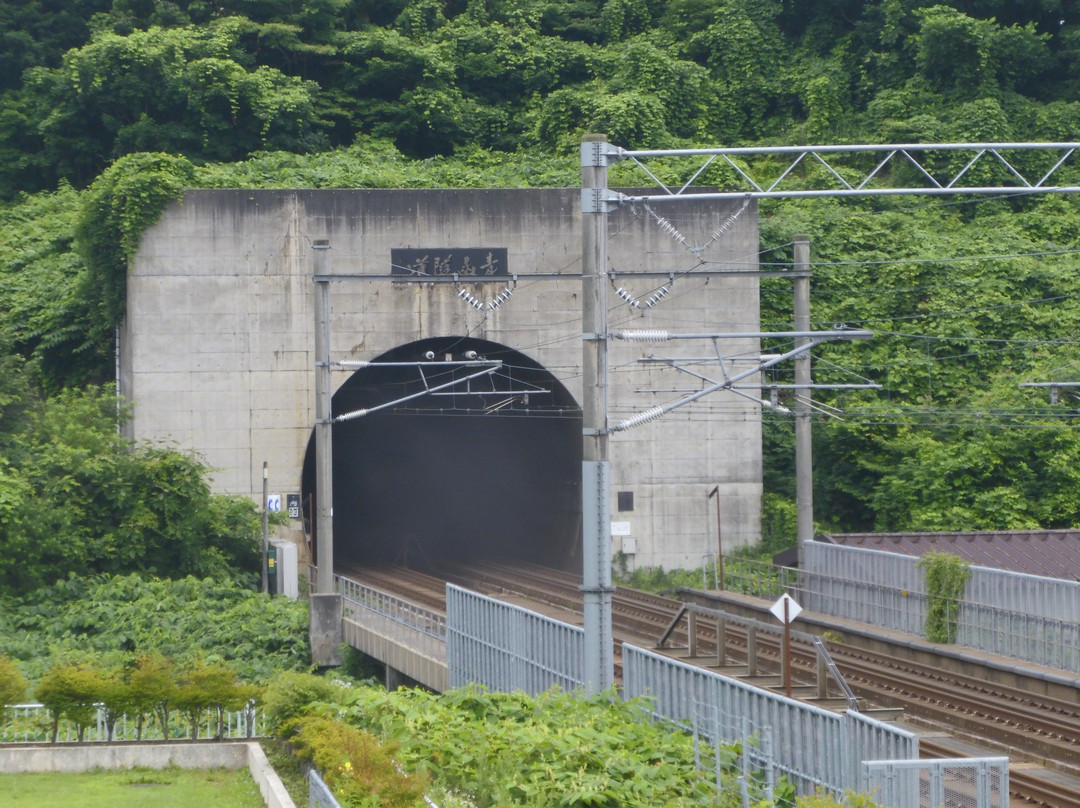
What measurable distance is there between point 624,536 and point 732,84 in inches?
1066

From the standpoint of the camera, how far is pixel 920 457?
39.5m

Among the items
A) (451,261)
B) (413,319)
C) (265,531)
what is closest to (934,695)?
(265,531)

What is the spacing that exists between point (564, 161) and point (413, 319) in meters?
13.2

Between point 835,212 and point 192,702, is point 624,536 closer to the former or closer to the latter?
point 835,212

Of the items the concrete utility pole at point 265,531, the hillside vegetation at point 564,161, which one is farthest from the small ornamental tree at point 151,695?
the concrete utility pole at point 265,531

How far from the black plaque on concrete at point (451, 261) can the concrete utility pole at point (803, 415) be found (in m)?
8.94

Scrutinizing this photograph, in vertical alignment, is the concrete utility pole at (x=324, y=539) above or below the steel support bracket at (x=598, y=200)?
below

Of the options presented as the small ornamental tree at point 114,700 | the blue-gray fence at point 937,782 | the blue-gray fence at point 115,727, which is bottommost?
the blue-gray fence at point 115,727

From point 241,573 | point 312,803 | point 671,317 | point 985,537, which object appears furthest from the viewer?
point 671,317

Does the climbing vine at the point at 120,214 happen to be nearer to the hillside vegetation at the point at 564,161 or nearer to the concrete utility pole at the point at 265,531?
the hillside vegetation at the point at 564,161

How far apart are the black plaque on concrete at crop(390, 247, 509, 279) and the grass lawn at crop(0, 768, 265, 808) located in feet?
65.8

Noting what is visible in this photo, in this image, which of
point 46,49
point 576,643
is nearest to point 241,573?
point 576,643

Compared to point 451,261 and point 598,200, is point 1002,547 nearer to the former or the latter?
point 451,261

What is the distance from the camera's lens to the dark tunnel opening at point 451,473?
1684 inches
